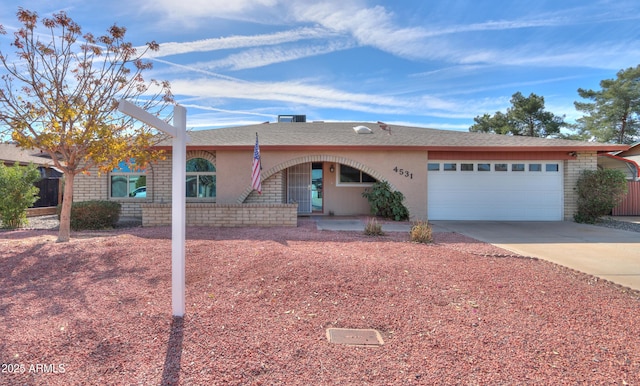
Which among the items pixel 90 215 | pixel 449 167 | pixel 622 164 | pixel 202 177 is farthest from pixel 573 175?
pixel 90 215

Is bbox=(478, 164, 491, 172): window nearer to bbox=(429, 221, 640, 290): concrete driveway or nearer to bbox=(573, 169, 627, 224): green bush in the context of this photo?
bbox=(429, 221, 640, 290): concrete driveway

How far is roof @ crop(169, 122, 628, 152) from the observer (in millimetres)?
11117

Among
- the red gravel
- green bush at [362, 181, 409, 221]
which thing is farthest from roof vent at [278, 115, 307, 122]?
the red gravel

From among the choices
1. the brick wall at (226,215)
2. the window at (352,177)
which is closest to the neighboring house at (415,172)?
the window at (352,177)

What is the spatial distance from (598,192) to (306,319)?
12531 mm

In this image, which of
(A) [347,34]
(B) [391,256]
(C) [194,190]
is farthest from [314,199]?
(B) [391,256]

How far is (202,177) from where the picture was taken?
39.7 feet

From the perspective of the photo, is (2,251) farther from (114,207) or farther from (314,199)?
(314,199)

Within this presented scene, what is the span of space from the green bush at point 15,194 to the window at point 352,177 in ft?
33.3

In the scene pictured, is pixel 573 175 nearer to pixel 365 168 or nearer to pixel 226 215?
pixel 365 168

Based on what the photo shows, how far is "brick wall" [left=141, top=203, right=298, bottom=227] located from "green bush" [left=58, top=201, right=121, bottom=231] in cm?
95

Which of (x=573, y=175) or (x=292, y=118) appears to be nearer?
(x=573, y=175)

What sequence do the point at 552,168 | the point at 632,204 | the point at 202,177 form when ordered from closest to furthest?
1. the point at 552,168
2. the point at 202,177
3. the point at 632,204

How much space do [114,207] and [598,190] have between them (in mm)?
15789
